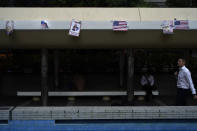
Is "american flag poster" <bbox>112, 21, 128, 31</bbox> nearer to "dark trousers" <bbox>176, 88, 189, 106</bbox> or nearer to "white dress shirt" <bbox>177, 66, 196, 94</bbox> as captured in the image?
"white dress shirt" <bbox>177, 66, 196, 94</bbox>

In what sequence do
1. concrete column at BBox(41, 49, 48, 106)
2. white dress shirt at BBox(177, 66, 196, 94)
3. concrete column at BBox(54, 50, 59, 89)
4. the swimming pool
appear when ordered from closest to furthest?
the swimming pool < white dress shirt at BBox(177, 66, 196, 94) < concrete column at BBox(41, 49, 48, 106) < concrete column at BBox(54, 50, 59, 89)

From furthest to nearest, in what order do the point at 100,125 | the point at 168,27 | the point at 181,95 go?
the point at 168,27
the point at 181,95
the point at 100,125

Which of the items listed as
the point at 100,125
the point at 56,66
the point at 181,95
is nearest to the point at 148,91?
the point at 56,66

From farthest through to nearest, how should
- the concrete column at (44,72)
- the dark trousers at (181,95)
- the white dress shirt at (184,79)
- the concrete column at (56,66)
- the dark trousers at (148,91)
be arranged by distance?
the concrete column at (56,66)
the dark trousers at (148,91)
the concrete column at (44,72)
the dark trousers at (181,95)
the white dress shirt at (184,79)

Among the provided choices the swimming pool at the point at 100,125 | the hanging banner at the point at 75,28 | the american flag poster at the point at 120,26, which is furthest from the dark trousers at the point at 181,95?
the hanging banner at the point at 75,28

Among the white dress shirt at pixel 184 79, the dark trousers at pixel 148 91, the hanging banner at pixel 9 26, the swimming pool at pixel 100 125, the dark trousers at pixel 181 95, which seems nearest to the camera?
the swimming pool at pixel 100 125

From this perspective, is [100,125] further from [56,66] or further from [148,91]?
[56,66]

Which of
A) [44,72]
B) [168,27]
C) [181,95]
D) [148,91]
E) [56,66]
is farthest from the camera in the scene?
[56,66]

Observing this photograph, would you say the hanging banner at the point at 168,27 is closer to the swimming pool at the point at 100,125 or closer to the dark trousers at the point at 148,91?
the swimming pool at the point at 100,125

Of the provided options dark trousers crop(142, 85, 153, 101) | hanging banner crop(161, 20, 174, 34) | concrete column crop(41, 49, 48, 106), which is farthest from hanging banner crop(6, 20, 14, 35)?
dark trousers crop(142, 85, 153, 101)

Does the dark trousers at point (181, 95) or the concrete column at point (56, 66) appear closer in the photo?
the dark trousers at point (181, 95)

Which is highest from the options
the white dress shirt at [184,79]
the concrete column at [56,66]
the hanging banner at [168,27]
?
the hanging banner at [168,27]

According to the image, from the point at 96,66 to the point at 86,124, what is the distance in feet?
44.1

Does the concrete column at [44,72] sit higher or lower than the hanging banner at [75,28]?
lower
